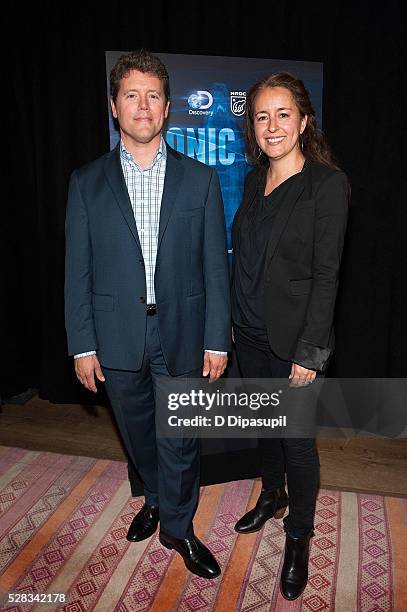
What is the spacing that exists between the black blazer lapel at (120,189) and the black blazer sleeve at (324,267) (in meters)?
0.61

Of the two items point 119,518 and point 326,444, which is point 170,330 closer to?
point 119,518

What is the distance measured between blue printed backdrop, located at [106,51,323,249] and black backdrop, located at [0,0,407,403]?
45 cm

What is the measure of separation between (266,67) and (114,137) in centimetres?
83

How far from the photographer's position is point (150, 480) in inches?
90.1

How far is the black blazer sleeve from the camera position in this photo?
68.4 inches

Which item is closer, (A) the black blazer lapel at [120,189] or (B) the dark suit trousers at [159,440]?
(A) the black blazer lapel at [120,189]

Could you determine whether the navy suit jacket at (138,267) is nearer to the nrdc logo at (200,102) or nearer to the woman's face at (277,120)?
the woman's face at (277,120)

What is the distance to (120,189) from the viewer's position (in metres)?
1.88

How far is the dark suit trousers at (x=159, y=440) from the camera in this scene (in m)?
2.04

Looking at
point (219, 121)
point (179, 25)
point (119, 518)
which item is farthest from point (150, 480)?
point (179, 25)

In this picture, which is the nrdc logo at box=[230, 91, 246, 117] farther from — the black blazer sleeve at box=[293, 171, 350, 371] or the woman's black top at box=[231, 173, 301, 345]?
the black blazer sleeve at box=[293, 171, 350, 371]

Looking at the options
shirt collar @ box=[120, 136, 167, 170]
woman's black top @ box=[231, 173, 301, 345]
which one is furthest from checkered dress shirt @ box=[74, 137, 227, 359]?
woman's black top @ box=[231, 173, 301, 345]

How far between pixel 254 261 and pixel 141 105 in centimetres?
65

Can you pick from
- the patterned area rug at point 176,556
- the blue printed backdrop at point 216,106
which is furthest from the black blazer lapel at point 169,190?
the patterned area rug at point 176,556
